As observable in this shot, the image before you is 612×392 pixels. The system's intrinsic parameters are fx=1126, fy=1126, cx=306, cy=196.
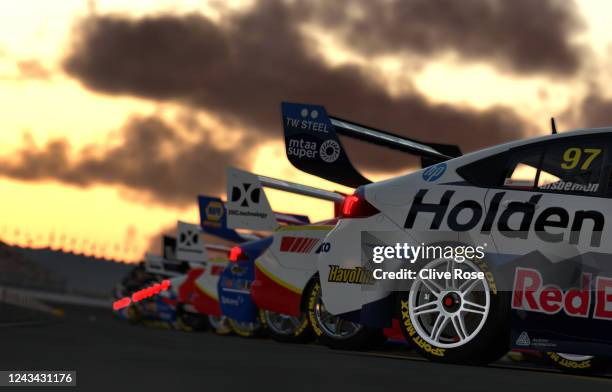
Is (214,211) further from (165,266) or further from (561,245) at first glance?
(561,245)

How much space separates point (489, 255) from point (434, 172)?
913 mm

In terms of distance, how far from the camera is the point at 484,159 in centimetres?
848

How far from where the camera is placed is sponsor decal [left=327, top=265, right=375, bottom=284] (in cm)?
892

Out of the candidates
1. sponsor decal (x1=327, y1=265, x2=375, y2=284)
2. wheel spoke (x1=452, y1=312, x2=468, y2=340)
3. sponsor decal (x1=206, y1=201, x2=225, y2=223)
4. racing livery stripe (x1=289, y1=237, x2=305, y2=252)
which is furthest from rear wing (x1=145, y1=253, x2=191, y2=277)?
wheel spoke (x1=452, y1=312, x2=468, y2=340)

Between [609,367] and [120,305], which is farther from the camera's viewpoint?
[120,305]

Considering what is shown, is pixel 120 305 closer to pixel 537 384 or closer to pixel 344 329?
pixel 344 329

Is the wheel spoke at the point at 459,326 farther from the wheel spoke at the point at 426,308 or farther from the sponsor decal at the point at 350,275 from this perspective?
the sponsor decal at the point at 350,275

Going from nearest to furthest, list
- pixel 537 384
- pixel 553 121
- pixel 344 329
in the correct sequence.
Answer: pixel 537 384
pixel 553 121
pixel 344 329

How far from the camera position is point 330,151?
11.9 metres

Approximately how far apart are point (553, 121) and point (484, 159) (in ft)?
2.60

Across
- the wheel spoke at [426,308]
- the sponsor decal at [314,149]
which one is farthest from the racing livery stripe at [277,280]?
the wheel spoke at [426,308]

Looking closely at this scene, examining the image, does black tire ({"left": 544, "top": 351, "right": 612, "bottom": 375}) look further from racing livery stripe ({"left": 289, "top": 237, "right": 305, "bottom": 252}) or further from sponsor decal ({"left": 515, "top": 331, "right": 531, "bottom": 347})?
racing livery stripe ({"left": 289, "top": 237, "right": 305, "bottom": 252})

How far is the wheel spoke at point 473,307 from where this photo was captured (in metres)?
8.08

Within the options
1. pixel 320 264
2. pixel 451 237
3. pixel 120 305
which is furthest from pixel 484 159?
pixel 120 305
